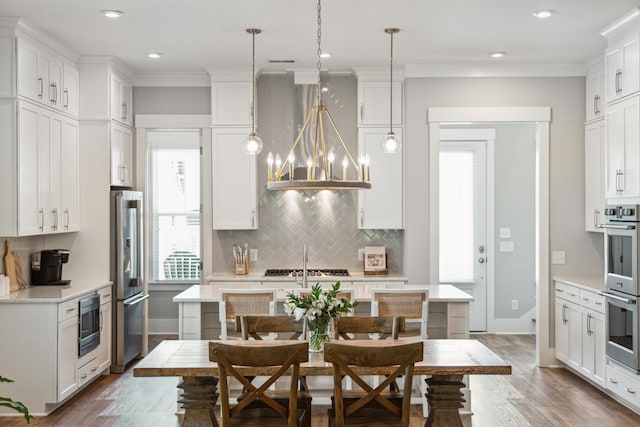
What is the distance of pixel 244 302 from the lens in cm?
481

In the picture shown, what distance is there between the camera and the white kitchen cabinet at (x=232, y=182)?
6.80m

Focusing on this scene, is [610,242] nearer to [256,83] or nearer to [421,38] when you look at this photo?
[421,38]

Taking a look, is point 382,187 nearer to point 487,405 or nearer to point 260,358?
point 487,405

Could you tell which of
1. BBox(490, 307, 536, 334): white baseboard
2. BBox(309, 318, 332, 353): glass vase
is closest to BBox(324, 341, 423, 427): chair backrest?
BBox(309, 318, 332, 353): glass vase

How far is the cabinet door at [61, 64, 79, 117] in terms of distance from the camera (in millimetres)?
5902

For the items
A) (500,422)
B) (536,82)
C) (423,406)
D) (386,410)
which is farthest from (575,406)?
(536,82)

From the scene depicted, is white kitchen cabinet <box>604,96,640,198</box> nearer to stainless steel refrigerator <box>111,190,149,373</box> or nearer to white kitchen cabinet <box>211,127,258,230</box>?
white kitchen cabinet <box>211,127,258,230</box>

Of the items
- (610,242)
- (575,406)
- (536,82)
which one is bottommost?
(575,406)

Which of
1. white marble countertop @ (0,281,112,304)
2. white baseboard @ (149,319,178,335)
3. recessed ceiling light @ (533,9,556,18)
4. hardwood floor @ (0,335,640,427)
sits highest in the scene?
recessed ceiling light @ (533,9,556,18)

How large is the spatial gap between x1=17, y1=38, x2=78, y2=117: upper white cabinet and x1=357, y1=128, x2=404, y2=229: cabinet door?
275 cm

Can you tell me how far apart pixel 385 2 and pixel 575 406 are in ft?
11.2

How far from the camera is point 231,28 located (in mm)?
5309

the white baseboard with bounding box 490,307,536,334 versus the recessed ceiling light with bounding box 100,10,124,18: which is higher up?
the recessed ceiling light with bounding box 100,10,124,18

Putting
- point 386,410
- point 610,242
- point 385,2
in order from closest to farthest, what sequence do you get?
point 386,410, point 385,2, point 610,242
